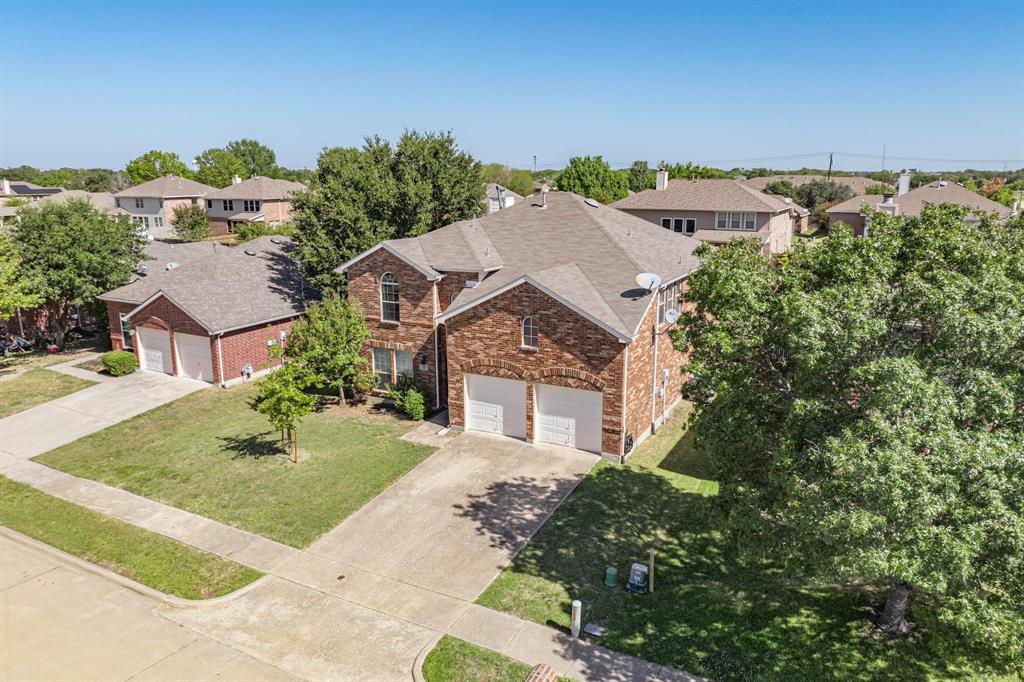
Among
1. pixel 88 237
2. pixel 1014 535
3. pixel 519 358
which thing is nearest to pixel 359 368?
pixel 519 358

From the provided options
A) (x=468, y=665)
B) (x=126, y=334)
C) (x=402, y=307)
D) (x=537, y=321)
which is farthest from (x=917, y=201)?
(x=468, y=665)

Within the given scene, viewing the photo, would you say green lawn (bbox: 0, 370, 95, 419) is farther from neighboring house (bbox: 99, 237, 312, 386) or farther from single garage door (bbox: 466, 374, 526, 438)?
single garage door (bbox: 466, 374, 526, 438)

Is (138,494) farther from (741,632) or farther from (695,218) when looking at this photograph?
(695,218)

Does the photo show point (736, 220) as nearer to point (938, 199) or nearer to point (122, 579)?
point (938, 199)

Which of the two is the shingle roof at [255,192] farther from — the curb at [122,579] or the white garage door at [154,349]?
the curb at [122,579]

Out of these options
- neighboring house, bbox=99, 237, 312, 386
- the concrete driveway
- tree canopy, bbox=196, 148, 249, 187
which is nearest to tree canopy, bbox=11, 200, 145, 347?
neighboring house, bbox=99, 237, 312, 386

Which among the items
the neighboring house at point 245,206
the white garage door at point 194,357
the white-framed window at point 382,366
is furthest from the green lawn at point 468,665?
the neighboring house at point 245,206
